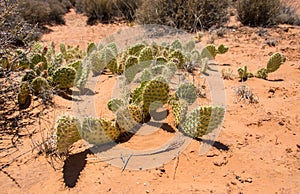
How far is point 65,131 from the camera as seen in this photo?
1.89m

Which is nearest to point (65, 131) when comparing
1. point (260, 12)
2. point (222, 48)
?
point (222, 48)

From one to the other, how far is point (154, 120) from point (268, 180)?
998 millimetres

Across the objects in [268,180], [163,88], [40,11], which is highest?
[40,11]

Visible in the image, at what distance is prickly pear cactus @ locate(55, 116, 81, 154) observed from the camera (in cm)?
188

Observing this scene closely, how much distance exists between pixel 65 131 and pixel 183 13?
17.0 ft

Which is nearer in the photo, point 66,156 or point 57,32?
point 66,156

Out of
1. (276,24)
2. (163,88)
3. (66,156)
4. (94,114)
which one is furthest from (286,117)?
(276,24)

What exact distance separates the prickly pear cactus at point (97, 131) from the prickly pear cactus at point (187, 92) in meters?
0.69

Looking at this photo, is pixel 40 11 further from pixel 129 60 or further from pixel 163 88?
pixel 163 88

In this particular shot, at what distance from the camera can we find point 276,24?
7.12 m

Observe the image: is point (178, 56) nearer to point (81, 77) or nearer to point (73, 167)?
point (81, 77)

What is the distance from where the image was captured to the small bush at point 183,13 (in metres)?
6.44

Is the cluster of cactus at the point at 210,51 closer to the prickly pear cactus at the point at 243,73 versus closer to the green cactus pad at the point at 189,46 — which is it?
the green cactus pad at the point at 189,46

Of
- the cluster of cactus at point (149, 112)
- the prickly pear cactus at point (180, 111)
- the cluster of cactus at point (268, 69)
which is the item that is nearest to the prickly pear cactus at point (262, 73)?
the cluster of cactus at point (268, 69)
